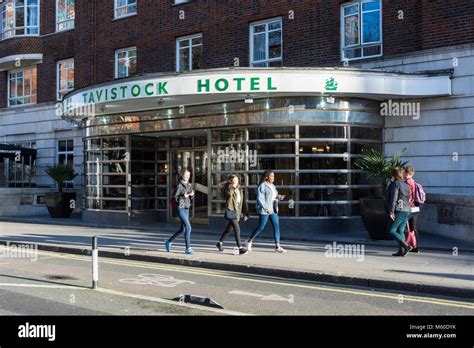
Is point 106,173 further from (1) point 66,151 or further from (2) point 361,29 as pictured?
(2) point 361,29

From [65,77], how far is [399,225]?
1847 centimetres

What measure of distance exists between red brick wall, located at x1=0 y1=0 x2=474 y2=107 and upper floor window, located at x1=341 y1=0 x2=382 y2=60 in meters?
0.25

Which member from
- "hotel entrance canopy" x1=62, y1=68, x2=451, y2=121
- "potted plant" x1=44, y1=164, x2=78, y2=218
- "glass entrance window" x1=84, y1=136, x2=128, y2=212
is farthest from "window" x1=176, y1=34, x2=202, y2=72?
"potted plant" x1=44, y1=164, x2=78, y2=218

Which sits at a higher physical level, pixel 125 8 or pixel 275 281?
pixel 125 8

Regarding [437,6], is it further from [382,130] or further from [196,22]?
[196,22]

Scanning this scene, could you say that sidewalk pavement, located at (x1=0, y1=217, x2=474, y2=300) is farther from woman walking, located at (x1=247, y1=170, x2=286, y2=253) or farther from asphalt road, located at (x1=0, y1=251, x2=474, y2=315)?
woman walking, located at (x1=247, y1=170, x2=286, y2=253)

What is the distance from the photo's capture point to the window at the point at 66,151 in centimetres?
2441

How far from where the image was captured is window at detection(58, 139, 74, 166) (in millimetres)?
24406

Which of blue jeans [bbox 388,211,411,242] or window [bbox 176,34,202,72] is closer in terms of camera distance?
blue jeans [bbox 388,211,411,242]

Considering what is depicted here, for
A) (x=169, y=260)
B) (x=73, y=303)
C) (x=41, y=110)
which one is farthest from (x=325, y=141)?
(x=41, y=110)

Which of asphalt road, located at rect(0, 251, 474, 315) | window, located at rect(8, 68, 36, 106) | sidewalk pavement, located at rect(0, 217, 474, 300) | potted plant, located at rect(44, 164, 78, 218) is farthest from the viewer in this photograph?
window, located at rect(8, 68, 36, 106)

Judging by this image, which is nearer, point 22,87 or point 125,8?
point 125,8

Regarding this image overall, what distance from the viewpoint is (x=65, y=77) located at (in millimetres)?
24547

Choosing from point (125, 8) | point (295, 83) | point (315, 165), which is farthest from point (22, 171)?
point (295, 83)
